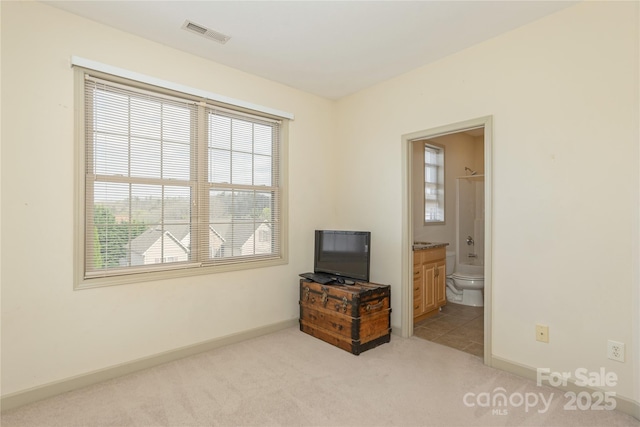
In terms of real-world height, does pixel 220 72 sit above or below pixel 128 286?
above

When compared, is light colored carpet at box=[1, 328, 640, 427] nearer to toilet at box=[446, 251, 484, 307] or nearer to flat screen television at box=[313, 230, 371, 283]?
flat screen television at box=[313, 230, 371, 283]

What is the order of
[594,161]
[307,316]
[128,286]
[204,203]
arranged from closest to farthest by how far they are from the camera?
[594,161], [128,286], [204,203], [307,316]

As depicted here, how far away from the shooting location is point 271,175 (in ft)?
11.9

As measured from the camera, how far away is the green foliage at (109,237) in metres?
2.55

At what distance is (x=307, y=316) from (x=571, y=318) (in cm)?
228

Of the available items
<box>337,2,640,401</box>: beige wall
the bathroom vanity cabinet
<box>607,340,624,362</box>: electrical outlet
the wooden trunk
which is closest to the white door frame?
<box>337,2,640,401</box>: beige wall

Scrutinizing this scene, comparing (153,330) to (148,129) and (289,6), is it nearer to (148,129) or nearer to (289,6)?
(148,129)

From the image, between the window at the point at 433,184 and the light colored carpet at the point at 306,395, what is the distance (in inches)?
93.9

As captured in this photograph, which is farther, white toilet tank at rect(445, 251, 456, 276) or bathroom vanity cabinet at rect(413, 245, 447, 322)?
white toilet tank at rect(445, 251, 456, 276)

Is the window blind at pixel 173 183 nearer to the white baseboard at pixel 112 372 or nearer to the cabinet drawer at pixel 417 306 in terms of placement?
the white baseboard at pixel 112 372

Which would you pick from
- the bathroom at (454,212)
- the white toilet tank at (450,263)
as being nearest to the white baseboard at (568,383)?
the bathroom at (454,212)

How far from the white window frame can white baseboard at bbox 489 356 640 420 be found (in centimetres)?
243

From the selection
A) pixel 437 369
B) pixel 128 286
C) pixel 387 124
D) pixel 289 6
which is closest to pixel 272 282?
pixel 128 286

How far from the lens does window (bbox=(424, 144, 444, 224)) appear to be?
4930mm
